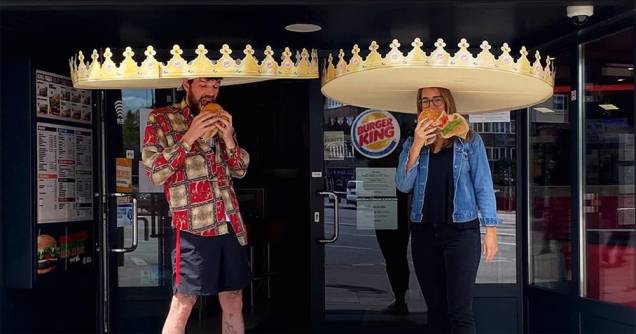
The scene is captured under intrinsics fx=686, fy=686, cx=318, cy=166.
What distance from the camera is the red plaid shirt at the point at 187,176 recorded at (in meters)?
3.46

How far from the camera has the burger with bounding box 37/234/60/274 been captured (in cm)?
420

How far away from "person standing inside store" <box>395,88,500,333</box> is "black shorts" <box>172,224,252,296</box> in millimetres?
969

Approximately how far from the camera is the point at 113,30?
4059 millimetres

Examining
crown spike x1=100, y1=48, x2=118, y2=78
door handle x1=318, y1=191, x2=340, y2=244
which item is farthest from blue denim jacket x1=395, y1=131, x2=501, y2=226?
crown spike x1=100, y1=48, x2=118, y2=78

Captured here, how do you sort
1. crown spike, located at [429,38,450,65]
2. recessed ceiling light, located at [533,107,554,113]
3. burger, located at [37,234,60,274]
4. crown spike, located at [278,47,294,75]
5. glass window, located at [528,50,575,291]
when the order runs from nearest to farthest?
crown spike, located at [429,38,450,65], crown spike, located at [278,47,294,75], burger, located at [37,234,60,274], glass window, located at [528,50,575,291], recessed ceiling light, located at [533,107,554,113]

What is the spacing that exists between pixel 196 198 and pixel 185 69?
0.71 metres

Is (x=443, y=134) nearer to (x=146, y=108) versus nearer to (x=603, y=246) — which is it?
(x=603, y=246)

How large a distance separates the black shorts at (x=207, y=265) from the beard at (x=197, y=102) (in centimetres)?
65

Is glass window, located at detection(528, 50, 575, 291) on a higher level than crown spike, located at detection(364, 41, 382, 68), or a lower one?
lower

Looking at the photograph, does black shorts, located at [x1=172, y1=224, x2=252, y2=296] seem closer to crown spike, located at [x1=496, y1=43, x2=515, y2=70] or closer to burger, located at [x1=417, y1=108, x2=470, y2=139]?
burger, located at [x1=417, y1=108, x2=470, y2=139]

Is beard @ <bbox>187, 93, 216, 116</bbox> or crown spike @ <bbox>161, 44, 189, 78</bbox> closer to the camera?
crown spike @ <bbox>161, 44, 189, 78</bbox>

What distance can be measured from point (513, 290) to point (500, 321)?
24 cm

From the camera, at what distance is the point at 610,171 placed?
13.8 ft

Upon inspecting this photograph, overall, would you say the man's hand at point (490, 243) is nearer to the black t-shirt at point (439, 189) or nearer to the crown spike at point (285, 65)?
the black t-shirt at point (439, 189)
